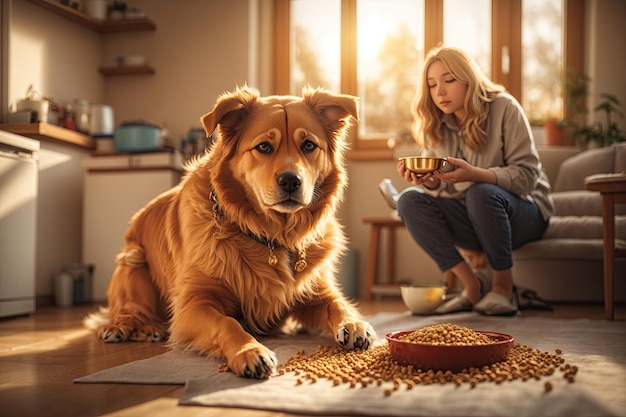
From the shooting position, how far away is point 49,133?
12.5 feet

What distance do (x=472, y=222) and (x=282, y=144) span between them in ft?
3.99

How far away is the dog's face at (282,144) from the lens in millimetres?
1799

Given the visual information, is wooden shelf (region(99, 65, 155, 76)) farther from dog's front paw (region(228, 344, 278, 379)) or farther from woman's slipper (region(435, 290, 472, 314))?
dog's front paw (region(228, 344, 278, 379))

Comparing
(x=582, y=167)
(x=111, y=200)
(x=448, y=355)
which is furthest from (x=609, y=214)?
(x=111, y=200)

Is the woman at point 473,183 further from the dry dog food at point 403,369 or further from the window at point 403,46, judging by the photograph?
the window at point 403,46

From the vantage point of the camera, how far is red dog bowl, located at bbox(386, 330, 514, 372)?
146cm

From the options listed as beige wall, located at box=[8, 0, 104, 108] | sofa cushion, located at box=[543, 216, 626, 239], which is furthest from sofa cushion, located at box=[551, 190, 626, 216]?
beige wall, located at box=[8, 0, 104, 108]

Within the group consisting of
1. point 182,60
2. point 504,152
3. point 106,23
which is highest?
point 106,23

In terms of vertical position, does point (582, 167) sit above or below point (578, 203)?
above

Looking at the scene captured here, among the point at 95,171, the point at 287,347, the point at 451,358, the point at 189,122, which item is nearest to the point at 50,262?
the point at 95,171

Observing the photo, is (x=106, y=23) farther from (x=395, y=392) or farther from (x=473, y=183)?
(x=395, y=392)

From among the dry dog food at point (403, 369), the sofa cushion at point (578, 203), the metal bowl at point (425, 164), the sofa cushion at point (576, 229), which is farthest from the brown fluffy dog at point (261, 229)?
the sofa cushion at point (578, 203)

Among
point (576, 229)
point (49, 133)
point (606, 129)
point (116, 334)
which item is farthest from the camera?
point (606, 129)

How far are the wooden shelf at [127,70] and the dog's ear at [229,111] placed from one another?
3.10 m
